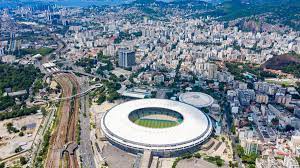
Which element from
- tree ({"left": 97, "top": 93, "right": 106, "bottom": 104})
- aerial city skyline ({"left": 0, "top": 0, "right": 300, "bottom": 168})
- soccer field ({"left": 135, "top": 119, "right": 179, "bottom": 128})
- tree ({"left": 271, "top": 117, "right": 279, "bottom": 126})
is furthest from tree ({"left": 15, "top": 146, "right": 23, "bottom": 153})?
tree ({"left": 271, "top": 117, "right": 279, "bottom": 126})

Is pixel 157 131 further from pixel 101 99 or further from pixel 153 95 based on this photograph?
pixel 101 99

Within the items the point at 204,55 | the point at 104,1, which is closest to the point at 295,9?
the point at 204,55

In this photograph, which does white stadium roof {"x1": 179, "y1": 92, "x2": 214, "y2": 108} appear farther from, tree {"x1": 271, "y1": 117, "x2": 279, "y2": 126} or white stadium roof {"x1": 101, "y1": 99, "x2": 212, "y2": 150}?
tree {"x1": 271, "y1": 117, "x2": 279, "y2": 126}

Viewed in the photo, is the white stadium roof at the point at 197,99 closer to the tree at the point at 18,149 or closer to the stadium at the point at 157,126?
the stadium at the point at 157,126

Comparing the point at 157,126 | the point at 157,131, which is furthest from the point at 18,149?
the point at 157,126

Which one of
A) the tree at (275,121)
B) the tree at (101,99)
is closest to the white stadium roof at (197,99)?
the tree at (275,121)

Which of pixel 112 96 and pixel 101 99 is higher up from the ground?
A: pixel 112 96

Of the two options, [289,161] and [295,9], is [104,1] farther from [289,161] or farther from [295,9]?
[289,161]
